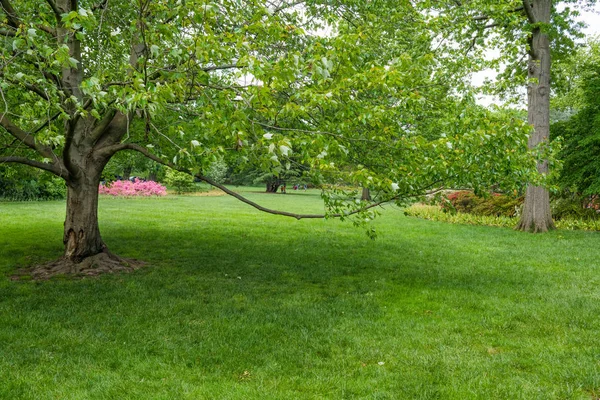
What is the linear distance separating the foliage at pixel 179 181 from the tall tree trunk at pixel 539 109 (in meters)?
22.3

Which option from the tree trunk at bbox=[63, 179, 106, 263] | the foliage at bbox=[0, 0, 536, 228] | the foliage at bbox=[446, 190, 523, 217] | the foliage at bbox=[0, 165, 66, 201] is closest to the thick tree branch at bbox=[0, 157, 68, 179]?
the foliage at bbox=[0, 0, 536, 228]

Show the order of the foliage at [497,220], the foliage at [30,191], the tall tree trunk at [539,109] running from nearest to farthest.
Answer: the tall tree trunk at [539,109] < the foliage at [497,220] < the foliage at [30,191]

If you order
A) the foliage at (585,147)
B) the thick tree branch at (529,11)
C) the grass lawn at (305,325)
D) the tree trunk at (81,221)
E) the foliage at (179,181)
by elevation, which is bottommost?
the grass lawn at (305,325)

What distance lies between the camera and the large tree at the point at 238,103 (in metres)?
4.50

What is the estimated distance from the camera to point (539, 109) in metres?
14.4

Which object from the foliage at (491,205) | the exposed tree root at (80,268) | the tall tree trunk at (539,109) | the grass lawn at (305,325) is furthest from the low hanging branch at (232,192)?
the foliage at (491,205)

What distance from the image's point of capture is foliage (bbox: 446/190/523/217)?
17734 millimetres

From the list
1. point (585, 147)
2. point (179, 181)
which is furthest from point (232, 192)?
point (179, 181)

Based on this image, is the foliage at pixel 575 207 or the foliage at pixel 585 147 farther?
the foliage at pixel 575 207

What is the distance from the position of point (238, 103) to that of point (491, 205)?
16433 mm

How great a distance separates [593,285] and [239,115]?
6.88 m

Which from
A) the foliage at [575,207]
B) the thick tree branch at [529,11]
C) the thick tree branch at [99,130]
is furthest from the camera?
the foliage at [575,207]

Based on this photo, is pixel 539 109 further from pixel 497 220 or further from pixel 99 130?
pixel 99 130

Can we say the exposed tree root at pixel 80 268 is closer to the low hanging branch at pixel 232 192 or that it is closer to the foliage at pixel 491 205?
the low hanging branch at pixel 232 192
